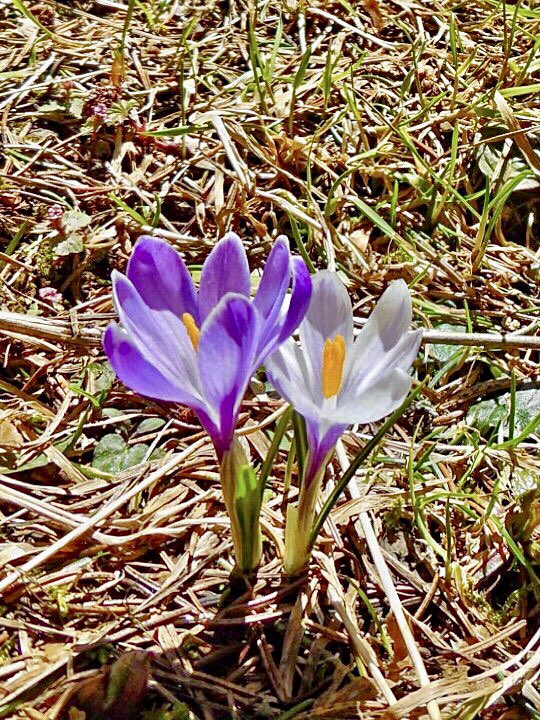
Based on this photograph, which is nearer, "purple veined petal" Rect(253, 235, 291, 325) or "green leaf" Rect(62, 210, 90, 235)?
"purple veined petal" Rect(253, 235, 291, 325)

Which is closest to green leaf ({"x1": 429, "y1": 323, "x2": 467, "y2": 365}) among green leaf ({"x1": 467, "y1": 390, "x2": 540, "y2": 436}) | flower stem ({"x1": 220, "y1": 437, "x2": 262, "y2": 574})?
green leaf ({"x1": 467, "y1": 390, "x2": 540, "y2": 436})

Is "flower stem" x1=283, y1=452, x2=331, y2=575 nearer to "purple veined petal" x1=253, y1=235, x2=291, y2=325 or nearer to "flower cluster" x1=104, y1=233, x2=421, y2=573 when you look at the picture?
"flower cluster" x1=104, y1=233, x2=421, y2=573

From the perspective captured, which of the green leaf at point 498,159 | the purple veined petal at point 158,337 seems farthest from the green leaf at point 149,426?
the green leaf at point 498,159

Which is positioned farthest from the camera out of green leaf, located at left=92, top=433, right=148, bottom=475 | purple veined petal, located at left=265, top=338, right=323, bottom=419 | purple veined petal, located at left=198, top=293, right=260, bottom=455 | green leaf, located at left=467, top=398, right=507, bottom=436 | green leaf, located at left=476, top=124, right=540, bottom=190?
green leaf, located at left=476, top=124, right=540, bottom=190

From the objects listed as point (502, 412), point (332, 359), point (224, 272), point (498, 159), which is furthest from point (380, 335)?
point (498, 159)

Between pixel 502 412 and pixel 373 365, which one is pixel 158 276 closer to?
pixel 373 365

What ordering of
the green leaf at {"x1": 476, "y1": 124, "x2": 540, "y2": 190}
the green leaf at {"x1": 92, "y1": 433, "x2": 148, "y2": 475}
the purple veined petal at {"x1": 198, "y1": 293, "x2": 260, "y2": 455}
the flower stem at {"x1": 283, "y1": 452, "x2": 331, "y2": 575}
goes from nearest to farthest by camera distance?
the purple veined petal at {"x1": 198, "y1": 293, "x2": 260, "y2": 455}, the flower stem at {"x1": 283, "y1": 452, "x2": 331, "y2": 575}, the green leaf at {"x1": 92, "y1": 433, "x2": 148, "y2": 475}, the green leaf at {"x1": 476, "y1": 124, "x2": 540, "y2": 190}
